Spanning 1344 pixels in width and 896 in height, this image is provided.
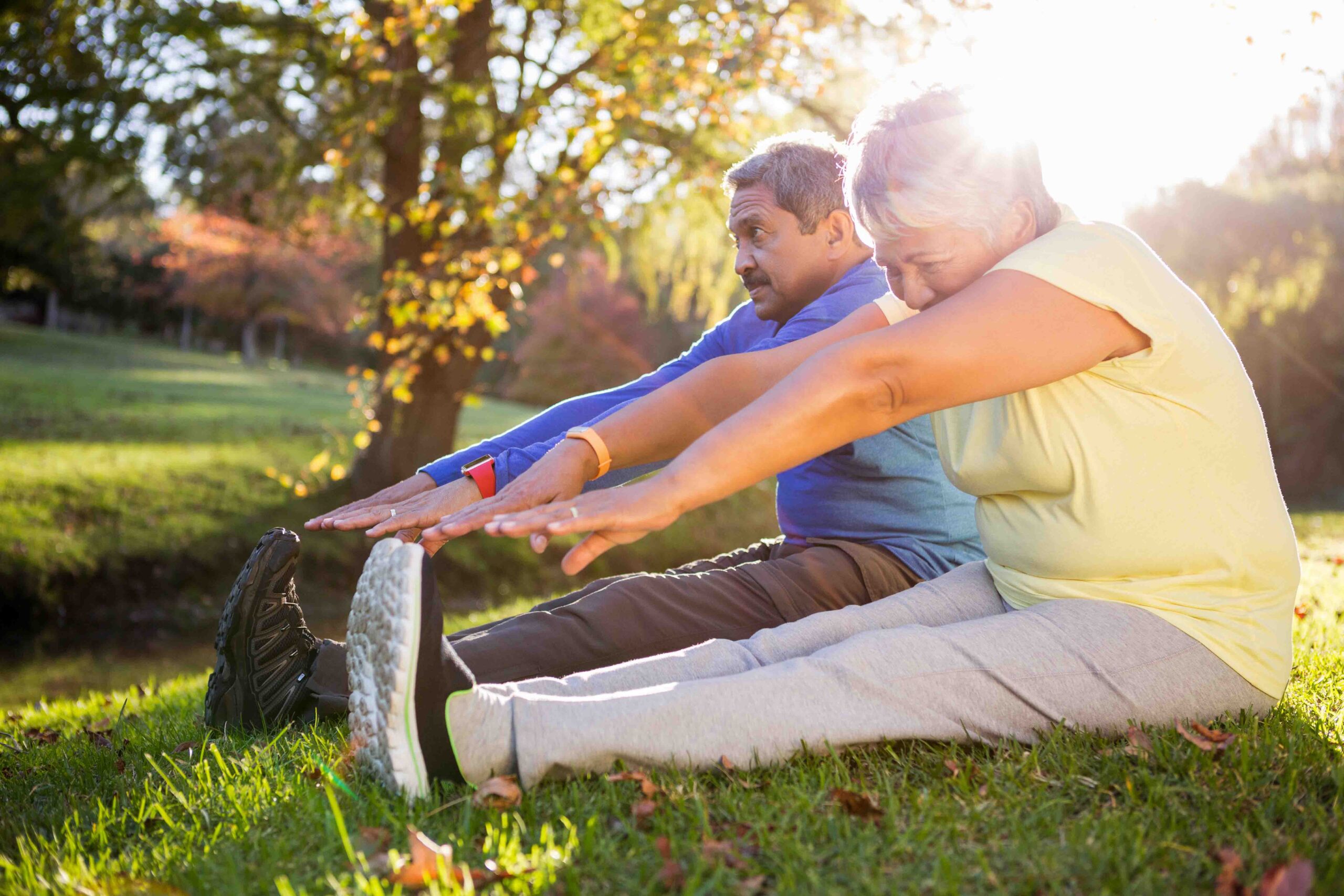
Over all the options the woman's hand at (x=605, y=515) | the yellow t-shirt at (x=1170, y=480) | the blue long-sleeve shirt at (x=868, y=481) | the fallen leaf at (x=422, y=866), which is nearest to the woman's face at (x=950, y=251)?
the yellow t-shirt at (x=1170, y=480)

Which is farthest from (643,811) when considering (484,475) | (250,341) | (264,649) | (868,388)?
(250,341)

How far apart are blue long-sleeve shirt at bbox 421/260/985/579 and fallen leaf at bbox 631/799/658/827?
1.19m

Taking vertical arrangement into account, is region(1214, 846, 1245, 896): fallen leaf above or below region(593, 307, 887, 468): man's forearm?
below

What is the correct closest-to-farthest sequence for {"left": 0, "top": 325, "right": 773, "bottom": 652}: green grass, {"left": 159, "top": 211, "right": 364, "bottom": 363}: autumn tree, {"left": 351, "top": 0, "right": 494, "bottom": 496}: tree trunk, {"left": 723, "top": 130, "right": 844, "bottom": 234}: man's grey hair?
{"left": 723, "top": 130, "right": 844, "bottom": 234}: man's grey hair
{"left": 351, "top": 0, "right": 494, "bottom": 496}: tree trunk
{"left": 0, "top": 325, "right": 773, "bottom": 652}: green grass
{"left": 159, "top": 211, "right": 364, "bottom": 363}: autumn tree

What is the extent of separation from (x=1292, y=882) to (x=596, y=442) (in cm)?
169

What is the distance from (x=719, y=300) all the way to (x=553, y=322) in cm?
1574

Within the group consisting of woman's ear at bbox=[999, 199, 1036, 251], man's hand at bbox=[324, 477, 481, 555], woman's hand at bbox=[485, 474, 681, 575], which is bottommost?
man's hand at bbox=[324, 477, 481, 555]

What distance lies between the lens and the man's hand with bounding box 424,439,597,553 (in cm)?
215

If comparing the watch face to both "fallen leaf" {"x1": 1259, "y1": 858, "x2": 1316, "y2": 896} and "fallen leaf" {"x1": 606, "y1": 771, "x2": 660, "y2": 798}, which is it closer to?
"fallen leaf" {"x1": 606, "y1": 771, "x2": 660, "y2": 798}

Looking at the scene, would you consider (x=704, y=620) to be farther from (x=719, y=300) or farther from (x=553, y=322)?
(x=553, y=322)

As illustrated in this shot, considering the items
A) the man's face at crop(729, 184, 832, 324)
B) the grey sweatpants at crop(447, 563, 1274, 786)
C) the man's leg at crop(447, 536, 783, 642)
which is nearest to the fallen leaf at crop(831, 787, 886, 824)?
the grey sweatpants at crop(447, 563, 1274, 786)

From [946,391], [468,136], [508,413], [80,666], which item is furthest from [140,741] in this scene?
[508,413]

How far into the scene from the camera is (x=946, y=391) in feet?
6.59

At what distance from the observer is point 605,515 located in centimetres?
190
